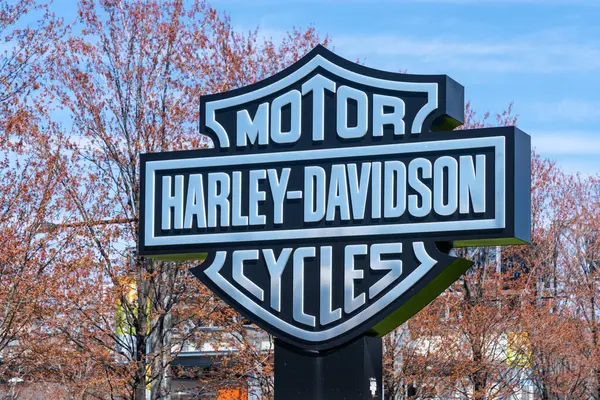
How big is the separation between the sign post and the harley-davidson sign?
0.01m

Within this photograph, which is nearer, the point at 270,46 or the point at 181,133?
the point at 181,133

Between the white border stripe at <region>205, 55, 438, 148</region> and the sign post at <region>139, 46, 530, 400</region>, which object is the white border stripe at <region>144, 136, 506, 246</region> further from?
the white border stripe at <region>205, 55, 438, 148</region>

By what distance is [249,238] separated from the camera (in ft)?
37.4

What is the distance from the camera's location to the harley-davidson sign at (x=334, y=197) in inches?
415

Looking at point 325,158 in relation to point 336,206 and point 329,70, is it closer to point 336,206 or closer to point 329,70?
point 336,206

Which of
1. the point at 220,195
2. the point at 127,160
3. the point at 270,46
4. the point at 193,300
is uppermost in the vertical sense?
the point at 270,46

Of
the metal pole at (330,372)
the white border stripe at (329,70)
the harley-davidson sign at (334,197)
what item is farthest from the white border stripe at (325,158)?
the metal pole at (330,372)

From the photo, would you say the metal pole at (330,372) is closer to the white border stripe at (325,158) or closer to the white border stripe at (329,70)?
the white border stripe at (325,158)

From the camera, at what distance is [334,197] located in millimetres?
11078

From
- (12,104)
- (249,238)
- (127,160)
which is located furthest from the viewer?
(127,160)

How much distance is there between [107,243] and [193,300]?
7.71 feet

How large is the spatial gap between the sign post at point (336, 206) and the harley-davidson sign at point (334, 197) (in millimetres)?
13

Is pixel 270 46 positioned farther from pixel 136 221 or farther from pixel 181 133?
pixel 136 221

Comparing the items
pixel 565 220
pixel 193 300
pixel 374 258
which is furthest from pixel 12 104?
pixel 565 220
